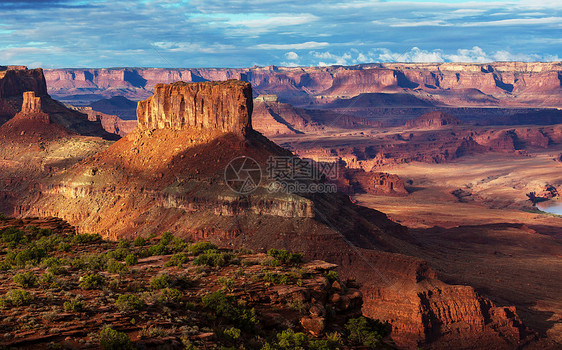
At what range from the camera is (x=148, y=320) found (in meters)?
24.0

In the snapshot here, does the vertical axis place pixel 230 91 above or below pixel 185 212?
above

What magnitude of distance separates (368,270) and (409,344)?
39.3 feet

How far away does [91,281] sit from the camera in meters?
28.5

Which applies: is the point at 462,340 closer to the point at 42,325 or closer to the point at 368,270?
the point at 368,270

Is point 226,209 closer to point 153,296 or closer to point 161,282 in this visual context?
point 161,282

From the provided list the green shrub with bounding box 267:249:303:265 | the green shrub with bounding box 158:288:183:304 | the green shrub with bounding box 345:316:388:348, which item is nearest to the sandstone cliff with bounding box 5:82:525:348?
the green shrub with bounding box 267:249:303:265

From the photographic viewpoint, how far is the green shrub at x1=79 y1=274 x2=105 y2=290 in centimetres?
2826

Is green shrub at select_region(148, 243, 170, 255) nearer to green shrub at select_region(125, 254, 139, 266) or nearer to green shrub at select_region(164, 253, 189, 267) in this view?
green shrub at select_region(164, 253, 189, 267)

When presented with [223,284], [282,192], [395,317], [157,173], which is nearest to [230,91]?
[157,173]

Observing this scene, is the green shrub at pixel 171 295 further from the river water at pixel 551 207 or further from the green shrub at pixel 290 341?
the river water at pixel 551 207

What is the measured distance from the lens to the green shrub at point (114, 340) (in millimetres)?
20547

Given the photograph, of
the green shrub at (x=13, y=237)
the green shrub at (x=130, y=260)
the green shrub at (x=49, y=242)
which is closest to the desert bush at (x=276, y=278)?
Result: the green shrub at (x=130, y=260)

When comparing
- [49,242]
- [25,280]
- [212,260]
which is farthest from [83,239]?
[25,280]

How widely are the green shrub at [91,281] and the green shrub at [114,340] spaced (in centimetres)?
747
